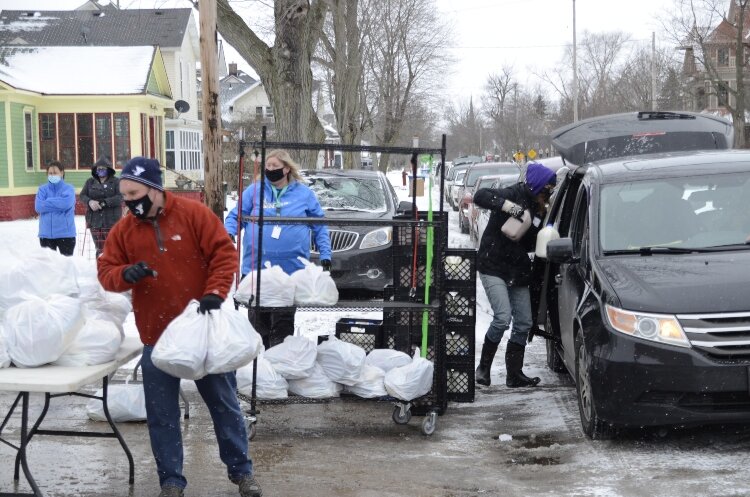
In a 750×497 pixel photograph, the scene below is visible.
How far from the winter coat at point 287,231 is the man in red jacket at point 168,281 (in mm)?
2416

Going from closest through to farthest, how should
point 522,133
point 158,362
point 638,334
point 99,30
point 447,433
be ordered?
point 158,362 < point 638,334 < point 447,433 < point 99,30 < point 522,133

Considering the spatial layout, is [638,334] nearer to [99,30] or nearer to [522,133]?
[99,30]

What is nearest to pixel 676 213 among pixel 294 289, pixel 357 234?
pixel 294 289

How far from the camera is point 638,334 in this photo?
5828mm

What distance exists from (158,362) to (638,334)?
106 inches

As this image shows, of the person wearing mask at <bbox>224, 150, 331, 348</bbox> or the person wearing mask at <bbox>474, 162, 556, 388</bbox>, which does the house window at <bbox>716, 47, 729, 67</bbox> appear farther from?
the person wearing mask at <bbox>224, 150, 331, 348</bbox>

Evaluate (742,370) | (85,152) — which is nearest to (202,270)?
(742,370)

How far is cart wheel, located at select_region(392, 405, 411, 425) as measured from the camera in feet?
22.5

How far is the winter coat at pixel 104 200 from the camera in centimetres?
1483

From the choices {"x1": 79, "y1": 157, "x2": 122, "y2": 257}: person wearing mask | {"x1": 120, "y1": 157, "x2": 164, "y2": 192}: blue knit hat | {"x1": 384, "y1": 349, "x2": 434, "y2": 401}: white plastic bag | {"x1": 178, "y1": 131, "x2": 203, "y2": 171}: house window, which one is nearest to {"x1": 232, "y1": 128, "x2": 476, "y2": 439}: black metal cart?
{"x1": 384, "y1": 349, "x2": 434, "y2": 401}: white plastic bag

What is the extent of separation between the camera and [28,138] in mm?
31797

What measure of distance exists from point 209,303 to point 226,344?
22 cm

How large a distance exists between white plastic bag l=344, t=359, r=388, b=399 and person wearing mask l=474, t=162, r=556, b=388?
1.47 m

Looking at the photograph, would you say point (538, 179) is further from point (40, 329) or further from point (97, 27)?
point (97, 27)
